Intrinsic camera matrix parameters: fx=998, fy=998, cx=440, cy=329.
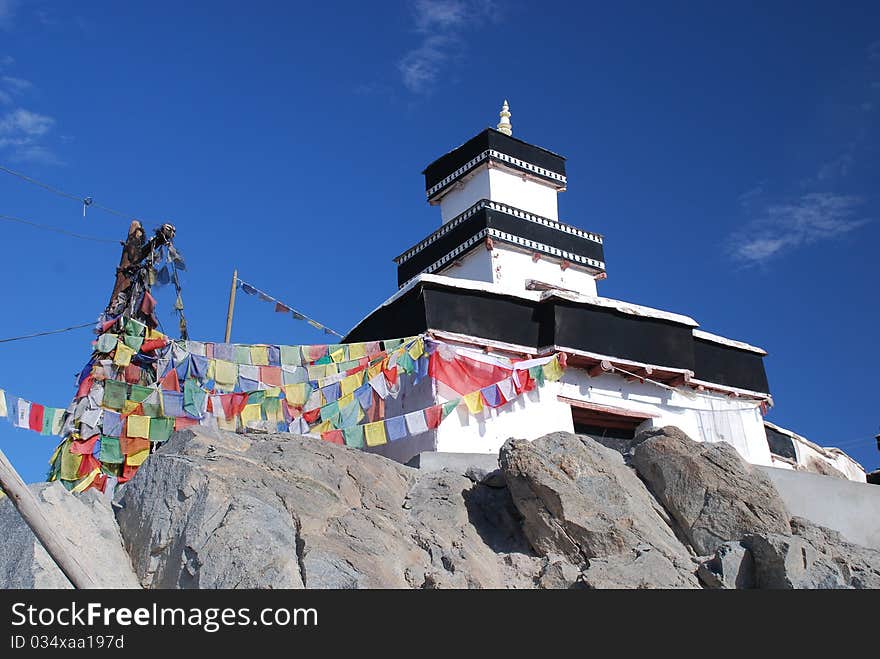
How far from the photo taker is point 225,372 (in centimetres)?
1839

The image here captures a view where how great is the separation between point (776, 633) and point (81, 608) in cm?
716

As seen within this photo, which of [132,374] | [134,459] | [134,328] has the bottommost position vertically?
[134,459]

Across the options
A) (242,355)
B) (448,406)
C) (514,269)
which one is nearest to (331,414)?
(242,355)

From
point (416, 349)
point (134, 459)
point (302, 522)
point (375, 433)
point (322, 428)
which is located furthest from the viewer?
point (416, 349)

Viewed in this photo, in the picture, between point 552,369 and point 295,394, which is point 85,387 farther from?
point 552,369

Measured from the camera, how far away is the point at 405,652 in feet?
31.3

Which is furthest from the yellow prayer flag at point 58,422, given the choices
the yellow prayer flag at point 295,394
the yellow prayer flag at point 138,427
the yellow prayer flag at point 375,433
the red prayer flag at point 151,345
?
the yellow prayer flag at point 375,433

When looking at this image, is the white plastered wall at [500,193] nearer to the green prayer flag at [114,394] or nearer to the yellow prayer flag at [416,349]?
the yellow prayer flag at [416,349]

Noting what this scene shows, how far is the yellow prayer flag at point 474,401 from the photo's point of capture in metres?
19.4

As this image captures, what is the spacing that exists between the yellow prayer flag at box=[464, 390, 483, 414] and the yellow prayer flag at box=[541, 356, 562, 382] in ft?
6.15

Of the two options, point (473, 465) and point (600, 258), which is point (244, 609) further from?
point (600, 258)

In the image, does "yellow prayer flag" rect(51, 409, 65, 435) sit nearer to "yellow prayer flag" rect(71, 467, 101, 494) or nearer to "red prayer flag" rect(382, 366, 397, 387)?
"yellow prayer flag" rect(71, 467, 101, 494)

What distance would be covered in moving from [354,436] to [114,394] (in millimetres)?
4250

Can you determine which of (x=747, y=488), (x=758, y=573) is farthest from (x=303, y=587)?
(x=747, y=488)
